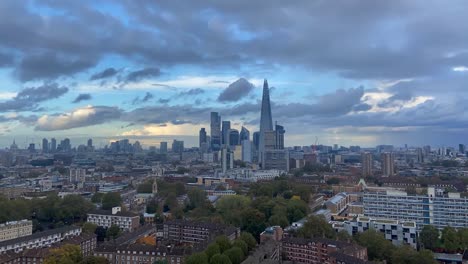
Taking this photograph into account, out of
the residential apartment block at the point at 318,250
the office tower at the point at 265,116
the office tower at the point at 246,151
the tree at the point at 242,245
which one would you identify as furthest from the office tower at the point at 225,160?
the tree at the point at 242,245

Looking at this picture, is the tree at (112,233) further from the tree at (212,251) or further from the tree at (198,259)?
the tree at (198,259)

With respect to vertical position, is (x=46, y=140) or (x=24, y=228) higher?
(x=46, y=140)

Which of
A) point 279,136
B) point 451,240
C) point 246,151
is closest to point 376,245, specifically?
point 451,240

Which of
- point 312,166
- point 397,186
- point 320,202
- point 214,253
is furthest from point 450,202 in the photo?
point 312,166

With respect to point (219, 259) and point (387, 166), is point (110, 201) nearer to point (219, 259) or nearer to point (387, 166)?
point (219, 259)

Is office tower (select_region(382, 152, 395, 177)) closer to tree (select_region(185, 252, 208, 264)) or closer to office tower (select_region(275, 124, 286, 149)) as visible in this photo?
office tower (select_region(275, 124, 286, 149))

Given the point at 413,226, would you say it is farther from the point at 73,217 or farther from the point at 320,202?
the point at 73,217
